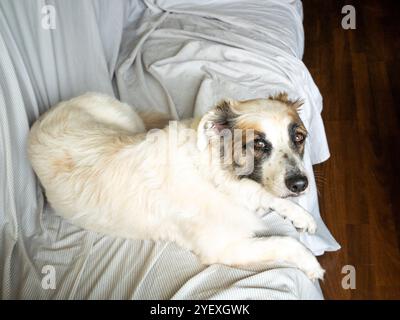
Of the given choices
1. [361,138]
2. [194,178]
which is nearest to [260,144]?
[194,178]

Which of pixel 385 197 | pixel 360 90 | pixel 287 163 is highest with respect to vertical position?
pixel 287 163

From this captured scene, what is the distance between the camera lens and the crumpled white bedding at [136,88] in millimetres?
1442

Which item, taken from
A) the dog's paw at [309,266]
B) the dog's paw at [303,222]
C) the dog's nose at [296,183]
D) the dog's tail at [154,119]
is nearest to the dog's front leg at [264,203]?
the dog's paw at [303,222]

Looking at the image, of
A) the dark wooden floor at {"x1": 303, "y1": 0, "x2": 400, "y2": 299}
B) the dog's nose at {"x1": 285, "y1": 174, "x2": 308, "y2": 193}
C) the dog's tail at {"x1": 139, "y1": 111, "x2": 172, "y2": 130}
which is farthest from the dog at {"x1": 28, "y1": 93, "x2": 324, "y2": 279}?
the dark wooden floor at {"x1": 303, "y1": 0, "x2": 400, "y2": 299}

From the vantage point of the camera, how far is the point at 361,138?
2.67m

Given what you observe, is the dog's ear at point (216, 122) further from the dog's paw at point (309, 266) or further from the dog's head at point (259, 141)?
the dog's paw at point (309, 266)

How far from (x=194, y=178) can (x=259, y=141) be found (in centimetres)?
26

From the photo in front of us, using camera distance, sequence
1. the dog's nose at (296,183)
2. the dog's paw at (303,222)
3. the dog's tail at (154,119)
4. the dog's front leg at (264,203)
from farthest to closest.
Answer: the dog's tail at (154,119), the dog's paw at (303,222), the dog's front leg at (264,203), the dog's nose at (296,183)

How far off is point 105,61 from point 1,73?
72 cm

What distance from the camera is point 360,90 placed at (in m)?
3.00

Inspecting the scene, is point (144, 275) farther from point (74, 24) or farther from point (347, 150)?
point (347, 150)

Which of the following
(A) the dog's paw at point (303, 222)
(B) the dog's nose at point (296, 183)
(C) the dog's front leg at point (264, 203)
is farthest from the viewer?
(A) the dog's paw at point (303, 222)

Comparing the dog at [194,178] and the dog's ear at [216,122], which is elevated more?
the dog's ear at [216,122]
